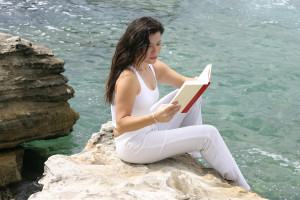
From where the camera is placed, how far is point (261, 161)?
604 centimetres

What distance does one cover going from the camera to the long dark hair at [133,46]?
145 inches

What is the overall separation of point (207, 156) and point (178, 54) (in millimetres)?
6139

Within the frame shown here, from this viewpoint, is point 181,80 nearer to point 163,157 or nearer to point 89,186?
point 163,157

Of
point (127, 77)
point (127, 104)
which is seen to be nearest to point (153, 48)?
point (127, 77)

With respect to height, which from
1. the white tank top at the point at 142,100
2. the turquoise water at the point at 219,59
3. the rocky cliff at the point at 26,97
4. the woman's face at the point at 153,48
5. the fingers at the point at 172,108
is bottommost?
the turquoise water at the point at 219,59

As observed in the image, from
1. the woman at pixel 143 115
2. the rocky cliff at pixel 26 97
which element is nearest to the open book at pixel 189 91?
the woman at pixel 143 115

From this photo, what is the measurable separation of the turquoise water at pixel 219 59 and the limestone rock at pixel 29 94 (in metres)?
0.57

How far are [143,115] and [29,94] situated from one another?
5.98 ft

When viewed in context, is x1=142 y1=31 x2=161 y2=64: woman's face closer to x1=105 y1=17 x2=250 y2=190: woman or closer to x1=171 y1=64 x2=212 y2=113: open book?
x1=105 y1=17 x2=250 y2=190: woman

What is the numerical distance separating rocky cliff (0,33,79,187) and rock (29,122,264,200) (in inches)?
41.5

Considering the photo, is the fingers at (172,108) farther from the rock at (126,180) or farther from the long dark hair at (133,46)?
the long dark hair at (133,46)

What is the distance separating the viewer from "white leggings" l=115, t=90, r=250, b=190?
3777 millimetres

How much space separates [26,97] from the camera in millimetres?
4949

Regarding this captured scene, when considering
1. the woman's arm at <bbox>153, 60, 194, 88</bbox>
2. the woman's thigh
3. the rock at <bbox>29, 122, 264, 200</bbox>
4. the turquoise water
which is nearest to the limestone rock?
the turquoise water
